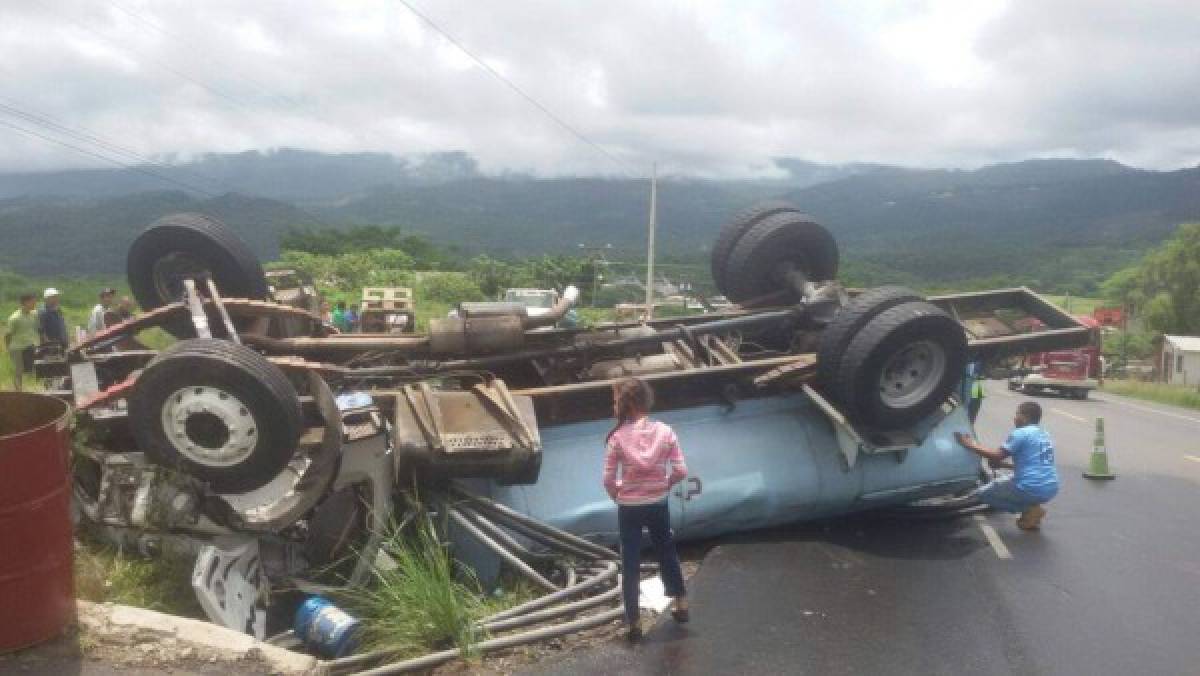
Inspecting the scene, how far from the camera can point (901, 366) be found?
738 cm

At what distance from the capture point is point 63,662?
4.09 meters

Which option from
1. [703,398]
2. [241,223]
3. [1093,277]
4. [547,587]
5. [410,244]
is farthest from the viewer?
[1093,277]

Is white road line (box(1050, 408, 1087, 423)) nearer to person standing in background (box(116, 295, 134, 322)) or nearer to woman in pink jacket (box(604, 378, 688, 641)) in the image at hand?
person standing in background (box(116, 295, 134, 322))

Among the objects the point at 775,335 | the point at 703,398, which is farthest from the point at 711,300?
the point at 703,398

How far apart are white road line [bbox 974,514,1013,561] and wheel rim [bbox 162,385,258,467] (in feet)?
16.3

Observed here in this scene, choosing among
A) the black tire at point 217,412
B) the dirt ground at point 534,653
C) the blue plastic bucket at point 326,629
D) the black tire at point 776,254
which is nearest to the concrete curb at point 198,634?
the blue plastic bucket at point 326,629

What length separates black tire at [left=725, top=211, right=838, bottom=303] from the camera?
30.4ft

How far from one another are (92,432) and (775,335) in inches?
214

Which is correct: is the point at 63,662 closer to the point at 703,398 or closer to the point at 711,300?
the point at 703,398

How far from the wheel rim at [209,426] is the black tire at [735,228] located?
5238 mm

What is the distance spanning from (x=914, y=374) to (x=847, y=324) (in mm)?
689

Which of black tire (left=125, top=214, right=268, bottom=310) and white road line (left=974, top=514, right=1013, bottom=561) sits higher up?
black tire (left=125, top=214, right=268, bottom=310)

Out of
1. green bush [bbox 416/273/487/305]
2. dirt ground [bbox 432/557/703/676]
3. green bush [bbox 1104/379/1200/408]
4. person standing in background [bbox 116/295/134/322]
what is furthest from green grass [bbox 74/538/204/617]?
green bush [bbox 416/273/487/305]

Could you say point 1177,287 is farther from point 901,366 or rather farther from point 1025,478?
point 901,366
